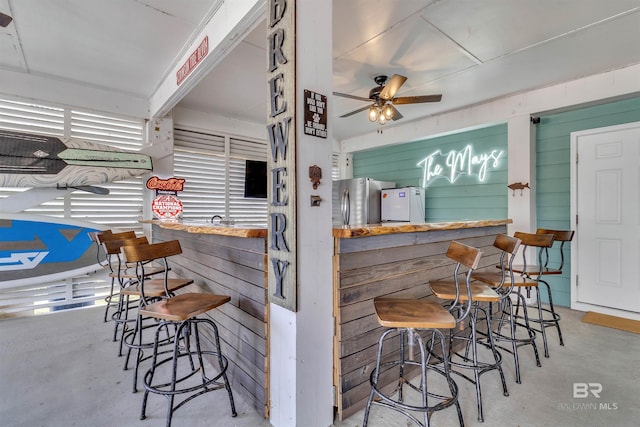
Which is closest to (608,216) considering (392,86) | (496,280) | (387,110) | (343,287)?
(496,280)

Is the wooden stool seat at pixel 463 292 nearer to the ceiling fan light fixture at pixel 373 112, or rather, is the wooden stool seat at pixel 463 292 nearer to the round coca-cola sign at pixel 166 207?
the ceiling fan light fixture at pixel 373 112

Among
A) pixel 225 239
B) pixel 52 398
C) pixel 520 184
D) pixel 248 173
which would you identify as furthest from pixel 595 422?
pixel 248 173

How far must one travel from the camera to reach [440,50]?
10.4ft

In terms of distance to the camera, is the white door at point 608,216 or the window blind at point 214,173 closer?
the white door at point 608,216

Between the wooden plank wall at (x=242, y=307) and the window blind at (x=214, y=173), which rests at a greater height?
the window blind at (x=214, y=173)

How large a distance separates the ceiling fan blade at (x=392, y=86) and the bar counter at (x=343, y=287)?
1.57 metres

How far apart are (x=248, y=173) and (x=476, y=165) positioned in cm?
398

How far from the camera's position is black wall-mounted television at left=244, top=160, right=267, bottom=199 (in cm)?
555

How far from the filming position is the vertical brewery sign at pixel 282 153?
1.63m

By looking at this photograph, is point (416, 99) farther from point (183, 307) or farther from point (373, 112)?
point (183, 307)

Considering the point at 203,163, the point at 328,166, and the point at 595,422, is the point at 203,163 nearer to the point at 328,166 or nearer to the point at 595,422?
the point at 328,166

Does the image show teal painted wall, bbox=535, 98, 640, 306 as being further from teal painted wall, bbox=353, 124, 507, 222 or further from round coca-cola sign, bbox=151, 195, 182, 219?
round coca-cola sign, bbox=151, 195, 182, 219

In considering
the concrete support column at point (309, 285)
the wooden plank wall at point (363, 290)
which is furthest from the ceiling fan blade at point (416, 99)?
the concrete support column at point (309, 285)

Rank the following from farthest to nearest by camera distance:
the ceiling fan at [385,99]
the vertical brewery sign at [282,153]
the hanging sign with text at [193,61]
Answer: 1. the ceiling fan at [385,99]
2. the hanging sign with text at [193,61]
3. the vertical brewery sign at [282,153]
